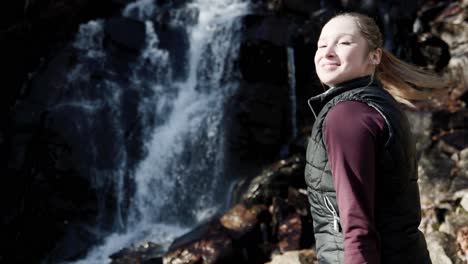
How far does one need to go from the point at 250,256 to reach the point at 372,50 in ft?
20.4

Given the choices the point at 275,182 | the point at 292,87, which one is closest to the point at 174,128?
the point at 292,87

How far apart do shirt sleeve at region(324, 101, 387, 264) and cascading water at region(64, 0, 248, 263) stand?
27.7 feet

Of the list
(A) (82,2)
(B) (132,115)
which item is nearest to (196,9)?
(A) (82,2)

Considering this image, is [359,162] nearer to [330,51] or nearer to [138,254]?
[330,51]

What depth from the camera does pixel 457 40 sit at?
1117 centimetres

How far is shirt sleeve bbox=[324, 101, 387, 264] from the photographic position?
4.86 ft

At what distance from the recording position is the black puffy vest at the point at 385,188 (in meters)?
1.62

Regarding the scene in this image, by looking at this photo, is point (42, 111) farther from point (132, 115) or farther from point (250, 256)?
point (250, 256)

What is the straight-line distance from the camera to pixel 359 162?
150 cm

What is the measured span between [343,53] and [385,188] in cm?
59

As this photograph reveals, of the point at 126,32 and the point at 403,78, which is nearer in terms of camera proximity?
the point at 403,78

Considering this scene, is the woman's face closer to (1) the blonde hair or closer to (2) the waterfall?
(1) the blonde hair

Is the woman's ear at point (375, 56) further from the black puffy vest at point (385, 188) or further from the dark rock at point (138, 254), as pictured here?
the dark rock at point (138, 254)

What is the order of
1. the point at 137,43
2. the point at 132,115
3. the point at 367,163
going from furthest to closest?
the point at 137,43 < the point at 132,115 < the point at 367,163
